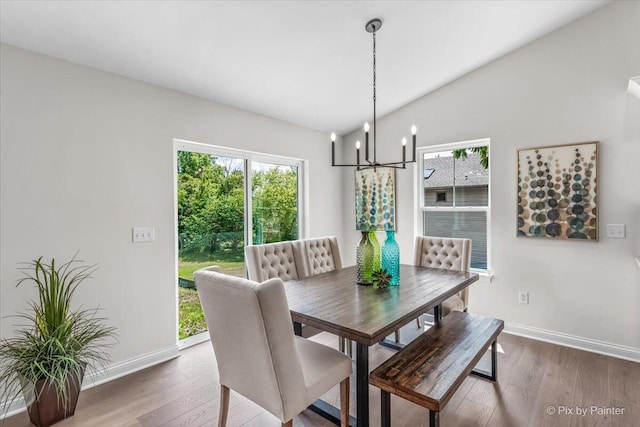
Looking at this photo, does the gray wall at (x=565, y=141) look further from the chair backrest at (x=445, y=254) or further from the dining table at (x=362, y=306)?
the dining table at (x=362, y=306)

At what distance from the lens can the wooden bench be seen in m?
1.50

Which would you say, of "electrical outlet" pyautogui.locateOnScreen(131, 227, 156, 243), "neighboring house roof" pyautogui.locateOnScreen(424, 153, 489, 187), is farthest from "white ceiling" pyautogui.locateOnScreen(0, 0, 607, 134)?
"electrical outlet" pyautogui.locateOnScreen(131, 227, 156, 243)

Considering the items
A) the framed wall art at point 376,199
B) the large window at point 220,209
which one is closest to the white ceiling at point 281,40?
the large window at point 220,209

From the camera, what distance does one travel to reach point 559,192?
117 inches

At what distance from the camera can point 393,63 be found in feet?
9.98

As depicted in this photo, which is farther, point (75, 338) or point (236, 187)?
point (236, 187)

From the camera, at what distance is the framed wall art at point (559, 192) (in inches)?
112

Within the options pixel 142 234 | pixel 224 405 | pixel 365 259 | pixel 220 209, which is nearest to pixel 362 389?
pixel 224 405

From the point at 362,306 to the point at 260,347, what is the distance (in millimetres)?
664

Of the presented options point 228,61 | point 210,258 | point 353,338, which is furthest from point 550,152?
point 210,258

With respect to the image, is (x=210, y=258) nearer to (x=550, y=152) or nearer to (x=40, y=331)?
(x=40, y=331)

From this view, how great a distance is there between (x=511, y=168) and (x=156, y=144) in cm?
338

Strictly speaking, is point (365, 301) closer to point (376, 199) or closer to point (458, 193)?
point (458, 193)

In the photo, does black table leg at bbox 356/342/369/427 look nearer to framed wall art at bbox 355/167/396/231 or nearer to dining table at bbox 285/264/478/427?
dining table at bbox 285/264/478/427
